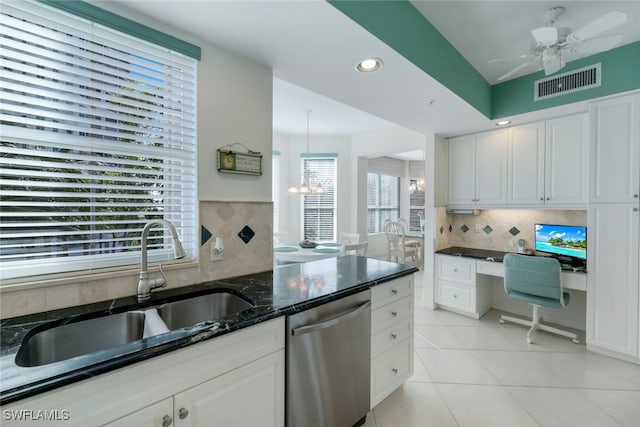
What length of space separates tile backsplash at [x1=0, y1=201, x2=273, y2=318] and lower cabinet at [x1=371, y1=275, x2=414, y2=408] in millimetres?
824

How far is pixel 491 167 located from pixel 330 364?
10.2 ft

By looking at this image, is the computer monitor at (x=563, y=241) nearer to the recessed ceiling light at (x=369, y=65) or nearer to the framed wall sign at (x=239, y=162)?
the recessed ceiling light at (x=369, y=65)

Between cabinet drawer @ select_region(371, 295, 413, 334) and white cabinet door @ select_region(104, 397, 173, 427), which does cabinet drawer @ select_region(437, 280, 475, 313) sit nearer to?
cabinet drawer @ select_region(371, 295, 413, 334)

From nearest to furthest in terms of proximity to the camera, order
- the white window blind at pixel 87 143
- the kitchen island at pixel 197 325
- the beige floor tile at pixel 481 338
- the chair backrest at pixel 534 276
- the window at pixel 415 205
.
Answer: the kitchen island at pixel 197 325 < the white window blind at pixel 87 143 < the chair backrest at pixel 534 276 < the beige floor tile at pixel 481 338 < the window at pixel 415 205

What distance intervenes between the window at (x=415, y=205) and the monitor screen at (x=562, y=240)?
417 centimetres

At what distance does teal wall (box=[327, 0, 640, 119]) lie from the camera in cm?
156

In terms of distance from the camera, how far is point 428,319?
334cm

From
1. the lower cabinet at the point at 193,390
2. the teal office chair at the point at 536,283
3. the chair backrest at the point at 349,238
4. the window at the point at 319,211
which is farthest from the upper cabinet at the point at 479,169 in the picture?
the lower cabinet at the point at 193,390

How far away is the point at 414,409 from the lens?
188cm

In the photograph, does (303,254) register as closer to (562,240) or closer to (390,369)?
(390,369)

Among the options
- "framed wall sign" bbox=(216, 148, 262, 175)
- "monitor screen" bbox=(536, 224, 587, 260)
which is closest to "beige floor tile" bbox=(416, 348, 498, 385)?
"monitor screen" bbox=(536, 224, 587, 260)

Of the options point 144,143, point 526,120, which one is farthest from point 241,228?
point 526,120

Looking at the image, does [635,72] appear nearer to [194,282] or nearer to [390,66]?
[390,66]

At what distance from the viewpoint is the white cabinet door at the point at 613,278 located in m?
2.32
